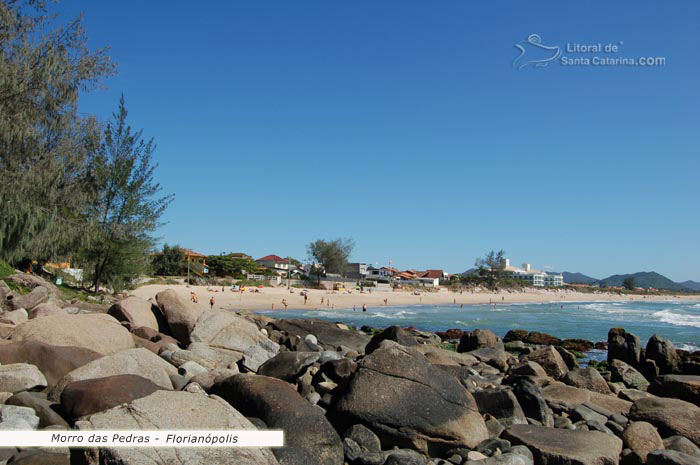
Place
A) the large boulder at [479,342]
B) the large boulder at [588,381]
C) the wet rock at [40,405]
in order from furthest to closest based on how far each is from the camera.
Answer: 1. the large boulder at [479,342]
2. the large boulder at [588,381]
3. the wet rock at [40,405]

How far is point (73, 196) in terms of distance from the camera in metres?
21.2

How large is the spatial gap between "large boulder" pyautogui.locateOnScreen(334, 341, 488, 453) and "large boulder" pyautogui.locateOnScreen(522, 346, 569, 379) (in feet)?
26.4

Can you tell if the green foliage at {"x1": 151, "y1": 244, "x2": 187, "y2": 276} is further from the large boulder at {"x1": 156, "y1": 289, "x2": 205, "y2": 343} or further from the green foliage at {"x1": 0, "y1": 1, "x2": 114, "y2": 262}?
the large boulder at {"x1": 156, "y1": 289, "x2": 205, "y2": 343}

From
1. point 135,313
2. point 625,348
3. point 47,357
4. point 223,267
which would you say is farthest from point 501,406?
point 223,267

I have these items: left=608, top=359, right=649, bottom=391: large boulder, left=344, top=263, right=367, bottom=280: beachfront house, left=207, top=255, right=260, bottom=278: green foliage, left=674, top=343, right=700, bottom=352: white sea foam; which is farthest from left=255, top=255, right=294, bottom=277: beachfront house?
left=608, top=359, right=649, bottom=391: large boulder

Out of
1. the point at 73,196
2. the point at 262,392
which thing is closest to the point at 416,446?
the point at 262,392

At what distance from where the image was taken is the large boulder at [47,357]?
22.5 ft

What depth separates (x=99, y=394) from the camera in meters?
5.64

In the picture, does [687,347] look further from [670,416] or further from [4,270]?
[4,270]

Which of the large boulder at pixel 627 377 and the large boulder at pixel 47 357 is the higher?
the large boulder at pixel 47 357

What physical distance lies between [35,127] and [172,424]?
1627cm

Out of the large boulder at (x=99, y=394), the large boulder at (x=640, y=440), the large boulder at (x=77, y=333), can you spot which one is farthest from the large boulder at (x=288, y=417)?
the large boulder at (x=640, y=440)

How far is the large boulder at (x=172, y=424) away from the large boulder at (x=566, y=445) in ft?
12.8
